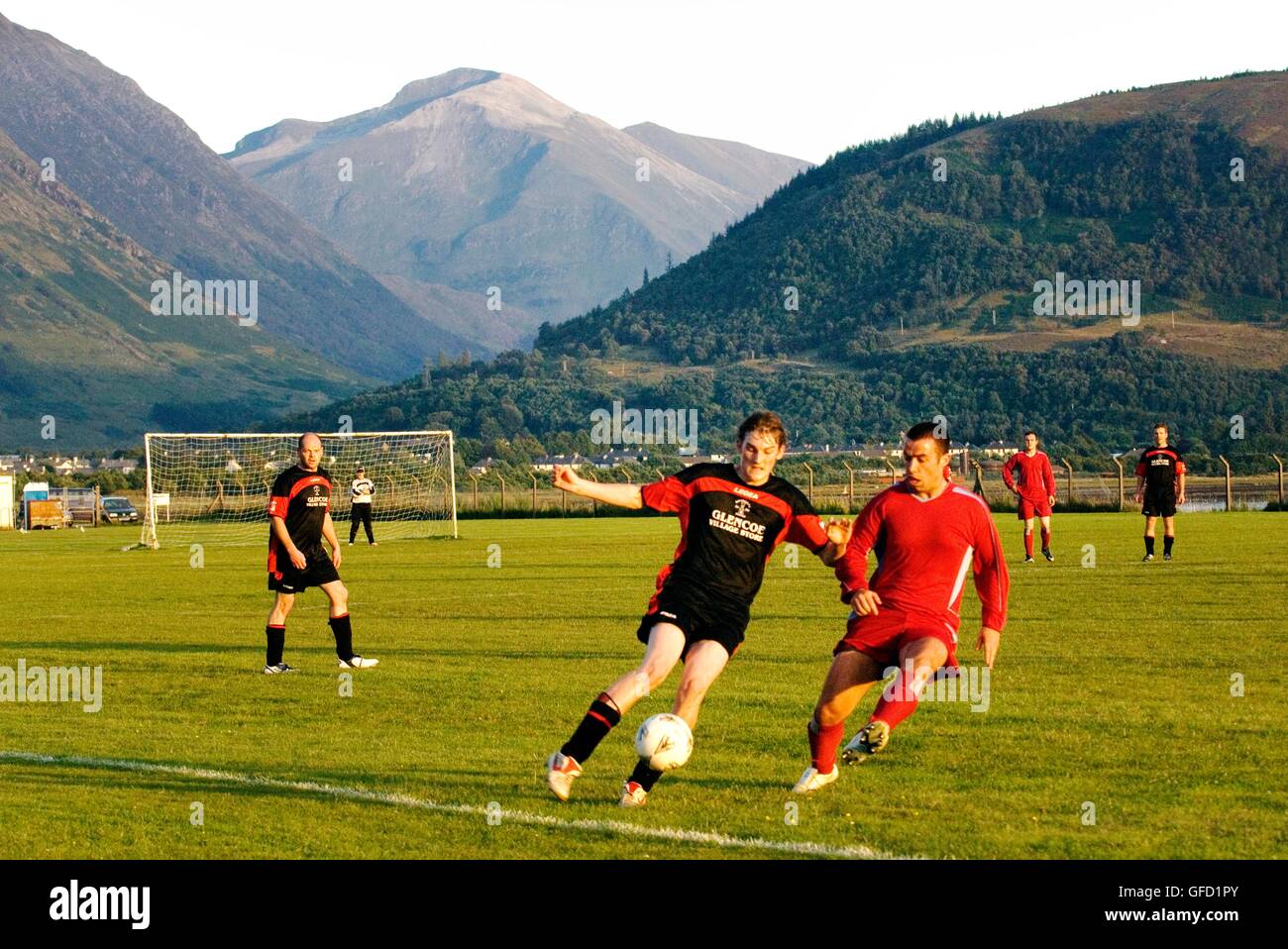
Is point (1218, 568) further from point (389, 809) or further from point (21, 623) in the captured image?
point (389, 809)

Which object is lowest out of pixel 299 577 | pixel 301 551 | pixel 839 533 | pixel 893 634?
pixel 299 577

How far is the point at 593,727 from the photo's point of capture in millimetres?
9227

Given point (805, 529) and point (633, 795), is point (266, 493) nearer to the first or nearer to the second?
point (805, 529)

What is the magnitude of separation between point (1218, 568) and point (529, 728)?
18393 millimetres

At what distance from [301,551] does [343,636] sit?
95cm

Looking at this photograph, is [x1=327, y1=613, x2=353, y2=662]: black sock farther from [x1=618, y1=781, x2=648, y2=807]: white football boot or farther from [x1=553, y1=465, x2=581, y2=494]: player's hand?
[x1=618, y1=781, x2=648, y2=807]: white football boot

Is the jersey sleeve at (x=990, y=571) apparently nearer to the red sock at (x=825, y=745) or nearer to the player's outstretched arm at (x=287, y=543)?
the red sock at (x=825, y=745)

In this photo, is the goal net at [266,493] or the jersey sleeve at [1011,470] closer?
the jersey sleeve at [1011,470]

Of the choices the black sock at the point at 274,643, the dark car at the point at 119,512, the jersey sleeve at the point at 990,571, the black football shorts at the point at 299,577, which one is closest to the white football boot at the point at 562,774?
the jersey sleeve at the point at 990,571

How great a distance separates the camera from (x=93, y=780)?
407 inches

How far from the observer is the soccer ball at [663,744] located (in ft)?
29.7

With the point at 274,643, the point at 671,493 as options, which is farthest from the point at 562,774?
the point at 274,643

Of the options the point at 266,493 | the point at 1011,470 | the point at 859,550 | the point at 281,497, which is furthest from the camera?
the point at 266,493

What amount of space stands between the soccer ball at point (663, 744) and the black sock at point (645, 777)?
0.07 m
